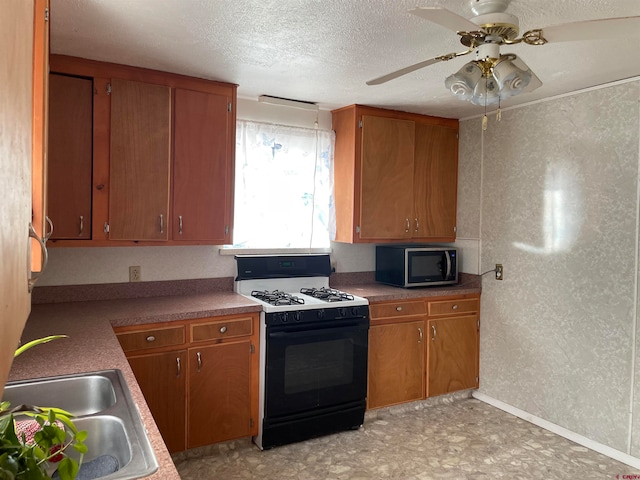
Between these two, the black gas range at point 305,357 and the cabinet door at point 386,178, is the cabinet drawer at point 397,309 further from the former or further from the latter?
the cabinet door at point 386,178

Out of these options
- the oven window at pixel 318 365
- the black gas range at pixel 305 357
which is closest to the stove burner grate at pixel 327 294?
the black gas range at pixel 305 357

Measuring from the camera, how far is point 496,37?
1.64 m

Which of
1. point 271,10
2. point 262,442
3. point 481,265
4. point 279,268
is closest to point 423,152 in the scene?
point 481,265

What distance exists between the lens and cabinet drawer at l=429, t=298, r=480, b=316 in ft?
11.7

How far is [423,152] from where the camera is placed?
3768 mm

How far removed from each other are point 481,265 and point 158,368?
8.20 feet

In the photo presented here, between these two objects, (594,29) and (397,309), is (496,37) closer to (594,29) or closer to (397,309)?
(594,29)

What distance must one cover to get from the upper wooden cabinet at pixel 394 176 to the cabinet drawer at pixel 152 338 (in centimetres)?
142

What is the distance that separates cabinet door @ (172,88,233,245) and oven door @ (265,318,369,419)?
0.76m

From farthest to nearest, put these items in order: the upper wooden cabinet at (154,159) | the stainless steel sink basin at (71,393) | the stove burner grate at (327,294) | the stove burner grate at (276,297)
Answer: the stove burner grate at (327,294)
the stove burner grate at (276,297)
the upper wooden cabinet at (154,159)
the stainless steel sink basin at (71,393)

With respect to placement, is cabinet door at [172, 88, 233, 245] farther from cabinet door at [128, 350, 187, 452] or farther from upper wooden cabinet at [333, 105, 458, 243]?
upper wooden cabinet at [333, 105, 458, 243]

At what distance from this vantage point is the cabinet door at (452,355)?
3.59 m

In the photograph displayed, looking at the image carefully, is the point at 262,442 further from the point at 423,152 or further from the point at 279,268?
the point at 423,152

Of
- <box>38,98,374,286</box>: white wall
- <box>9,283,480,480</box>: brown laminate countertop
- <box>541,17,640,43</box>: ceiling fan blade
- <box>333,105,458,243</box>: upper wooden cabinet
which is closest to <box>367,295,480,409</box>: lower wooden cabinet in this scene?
<box>9,283,480,480</box>: brown laminate countertop
